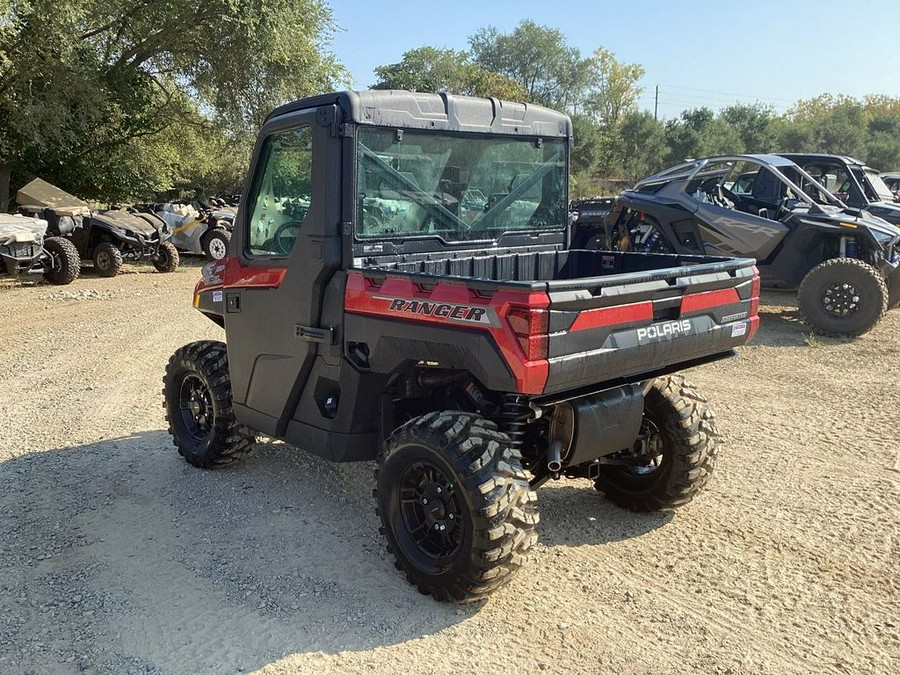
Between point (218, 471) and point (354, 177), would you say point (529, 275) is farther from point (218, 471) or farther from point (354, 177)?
point (218, 471)

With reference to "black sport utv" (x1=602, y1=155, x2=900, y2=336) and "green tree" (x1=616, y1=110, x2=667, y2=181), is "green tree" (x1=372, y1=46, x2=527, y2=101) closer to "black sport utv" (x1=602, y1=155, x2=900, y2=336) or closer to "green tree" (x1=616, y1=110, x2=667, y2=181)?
"green tree" (x1=616, y1=110, x2=667, y2=181)

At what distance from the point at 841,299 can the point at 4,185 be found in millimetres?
18475

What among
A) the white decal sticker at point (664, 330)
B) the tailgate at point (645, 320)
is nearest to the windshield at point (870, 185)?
the tailgate at point (645, 320)

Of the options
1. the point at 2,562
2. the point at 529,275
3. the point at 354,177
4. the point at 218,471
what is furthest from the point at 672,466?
the point at 2,562

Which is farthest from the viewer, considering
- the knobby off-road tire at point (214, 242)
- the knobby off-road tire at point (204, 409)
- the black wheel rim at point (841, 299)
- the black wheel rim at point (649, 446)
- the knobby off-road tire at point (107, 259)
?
the knobby off-road tire at point (214, 242)

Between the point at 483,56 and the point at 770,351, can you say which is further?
the point at 483,56

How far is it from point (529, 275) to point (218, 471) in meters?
2.37

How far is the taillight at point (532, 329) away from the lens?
303 cm

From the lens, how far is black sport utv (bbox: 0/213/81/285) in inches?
492

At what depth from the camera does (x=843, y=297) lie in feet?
30.2

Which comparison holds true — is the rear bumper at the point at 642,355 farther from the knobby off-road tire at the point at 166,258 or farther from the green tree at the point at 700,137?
the green tree at the point at 700,137

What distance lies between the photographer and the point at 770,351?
8.67m

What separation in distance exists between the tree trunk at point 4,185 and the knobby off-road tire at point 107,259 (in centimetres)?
565

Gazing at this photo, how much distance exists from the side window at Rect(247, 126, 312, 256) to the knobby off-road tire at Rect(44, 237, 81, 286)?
34.1ft
